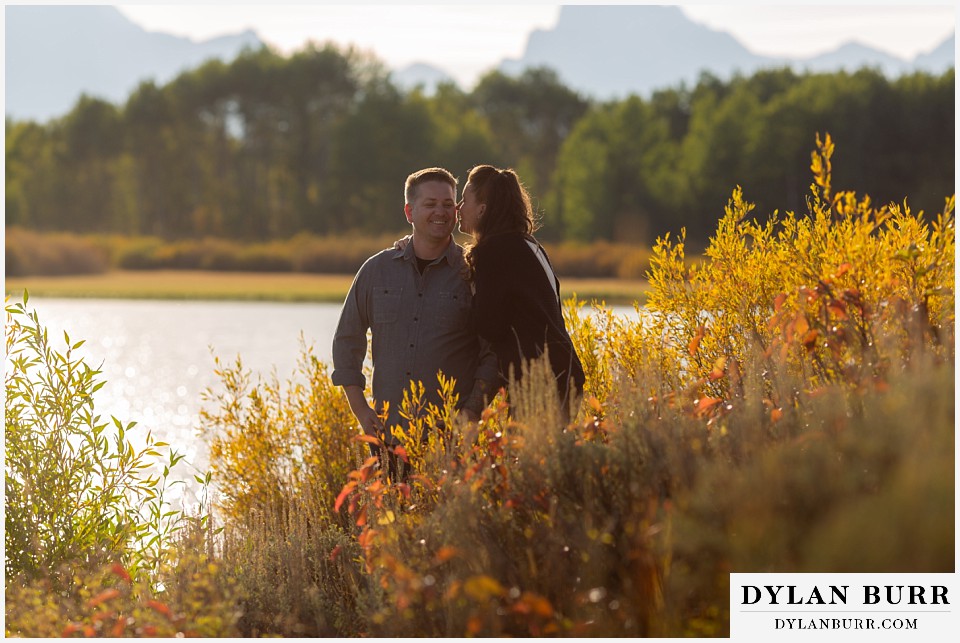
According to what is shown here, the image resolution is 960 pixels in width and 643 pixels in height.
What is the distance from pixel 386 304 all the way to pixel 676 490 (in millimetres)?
1769

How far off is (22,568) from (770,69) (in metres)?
47.1

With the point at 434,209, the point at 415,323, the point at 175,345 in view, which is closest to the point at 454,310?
the point at 415,323

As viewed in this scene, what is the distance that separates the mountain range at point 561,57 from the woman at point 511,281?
82.5 feet

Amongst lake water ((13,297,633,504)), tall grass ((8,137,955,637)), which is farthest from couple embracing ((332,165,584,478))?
lake water ((13,297,633,504))

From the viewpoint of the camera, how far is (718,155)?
40.9 metres

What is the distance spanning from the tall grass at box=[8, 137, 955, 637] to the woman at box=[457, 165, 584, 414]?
0.79 ft

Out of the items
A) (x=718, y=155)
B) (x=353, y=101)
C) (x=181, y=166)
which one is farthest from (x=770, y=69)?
(x=181, y=166)

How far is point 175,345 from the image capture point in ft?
82.7

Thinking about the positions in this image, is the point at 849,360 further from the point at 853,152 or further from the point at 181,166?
the point at 181,166

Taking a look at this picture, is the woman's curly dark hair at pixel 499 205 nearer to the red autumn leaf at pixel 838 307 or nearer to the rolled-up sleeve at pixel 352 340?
the rolled-up sleeve at pixel 352 340

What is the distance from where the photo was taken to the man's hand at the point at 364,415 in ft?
16.2

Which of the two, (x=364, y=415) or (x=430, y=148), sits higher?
(x=430, y=148)

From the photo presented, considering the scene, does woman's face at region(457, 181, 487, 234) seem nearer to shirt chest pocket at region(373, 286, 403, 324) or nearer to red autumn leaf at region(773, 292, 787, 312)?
shirt chest pocket at region(373, 286, 403, 324)

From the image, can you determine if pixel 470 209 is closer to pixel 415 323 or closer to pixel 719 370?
pixel 415 323
